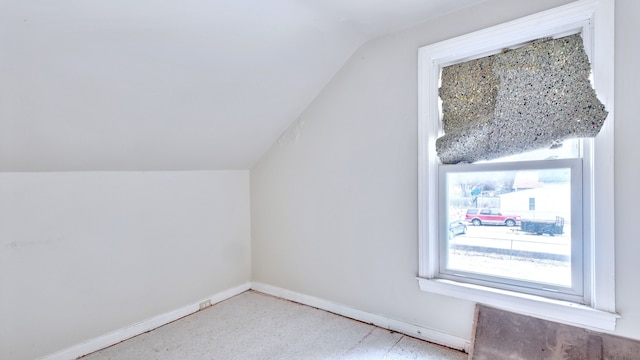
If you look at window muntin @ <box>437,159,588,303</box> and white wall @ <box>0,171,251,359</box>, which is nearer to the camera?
window muntin @ <box>437,159,588,303</box>

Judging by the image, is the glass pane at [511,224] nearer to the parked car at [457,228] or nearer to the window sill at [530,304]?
the parked car at [457,228]

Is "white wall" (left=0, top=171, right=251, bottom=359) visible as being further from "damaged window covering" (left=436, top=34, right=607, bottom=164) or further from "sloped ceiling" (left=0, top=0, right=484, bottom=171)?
"damaged window covering" (left=436, top=34, right=607, bottom=164)

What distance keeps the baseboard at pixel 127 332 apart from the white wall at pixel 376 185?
68cm

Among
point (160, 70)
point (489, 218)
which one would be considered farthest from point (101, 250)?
point (489, 218)

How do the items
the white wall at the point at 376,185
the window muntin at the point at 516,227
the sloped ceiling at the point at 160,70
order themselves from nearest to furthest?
the sloped ceiling at the point at 160,70 < the white wall at the point at 376,185 < the window muntin at the point at 516,227

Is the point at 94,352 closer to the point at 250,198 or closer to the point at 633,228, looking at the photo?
the point at 250,198

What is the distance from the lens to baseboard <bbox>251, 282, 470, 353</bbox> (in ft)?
6.61

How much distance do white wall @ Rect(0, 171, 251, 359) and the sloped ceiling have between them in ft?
0.54

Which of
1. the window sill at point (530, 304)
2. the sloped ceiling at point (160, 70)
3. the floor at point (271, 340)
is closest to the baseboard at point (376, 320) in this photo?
the floor at point (271, 340)

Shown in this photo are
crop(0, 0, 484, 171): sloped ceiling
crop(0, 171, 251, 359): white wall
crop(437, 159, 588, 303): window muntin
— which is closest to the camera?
crop(0, 0, 484, 171): sloped ceiling

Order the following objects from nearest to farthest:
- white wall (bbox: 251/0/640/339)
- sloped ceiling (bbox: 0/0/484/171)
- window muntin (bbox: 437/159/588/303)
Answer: sloped ceiling (bbox: 0/0/484/171)
white wall (bbox: 251/0/640/339)
window muntin (bbox: 437/159/588/303)

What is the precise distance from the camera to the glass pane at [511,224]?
1743mm

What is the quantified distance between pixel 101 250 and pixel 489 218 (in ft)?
8.19

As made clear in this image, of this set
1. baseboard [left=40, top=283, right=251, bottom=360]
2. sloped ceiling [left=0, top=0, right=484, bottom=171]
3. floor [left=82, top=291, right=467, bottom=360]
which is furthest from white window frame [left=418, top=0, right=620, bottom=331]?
baseboard [left=40, top=283, right=251, bottom=360]
